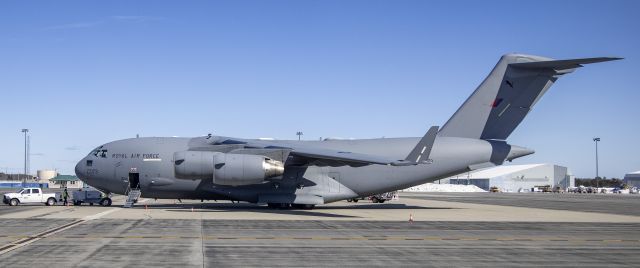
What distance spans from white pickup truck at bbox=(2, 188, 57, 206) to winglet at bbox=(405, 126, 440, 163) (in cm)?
2414

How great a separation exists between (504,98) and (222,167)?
50.1ft

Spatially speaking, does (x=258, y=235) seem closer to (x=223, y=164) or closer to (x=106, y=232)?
(x=106, y=232)

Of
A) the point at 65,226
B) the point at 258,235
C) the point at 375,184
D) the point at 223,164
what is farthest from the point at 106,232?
the point at 375,184

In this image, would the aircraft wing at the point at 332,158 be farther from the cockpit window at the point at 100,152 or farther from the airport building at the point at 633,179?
the airport building at the point at 633,179

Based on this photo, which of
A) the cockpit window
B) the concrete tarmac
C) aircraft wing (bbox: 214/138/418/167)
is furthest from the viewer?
the cockpit window

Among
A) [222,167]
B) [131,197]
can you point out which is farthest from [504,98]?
[131,197]

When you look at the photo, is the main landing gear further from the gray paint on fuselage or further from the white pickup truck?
the white pickup truck

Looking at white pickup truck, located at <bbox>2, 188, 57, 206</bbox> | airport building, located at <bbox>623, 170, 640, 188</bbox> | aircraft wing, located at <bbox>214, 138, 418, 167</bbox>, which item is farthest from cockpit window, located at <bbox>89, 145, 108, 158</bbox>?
airport building, located at <bbox>623, 170, 640, 188</bbox>

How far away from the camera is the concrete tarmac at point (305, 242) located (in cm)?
1436

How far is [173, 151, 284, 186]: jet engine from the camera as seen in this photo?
30766 millimetres

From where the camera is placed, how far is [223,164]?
101 ft

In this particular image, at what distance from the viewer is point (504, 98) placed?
34.3 m

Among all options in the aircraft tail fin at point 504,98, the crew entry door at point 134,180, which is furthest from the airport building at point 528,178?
the crew entry door at point 134,180

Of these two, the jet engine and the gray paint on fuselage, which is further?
the gray paint on fuselage
